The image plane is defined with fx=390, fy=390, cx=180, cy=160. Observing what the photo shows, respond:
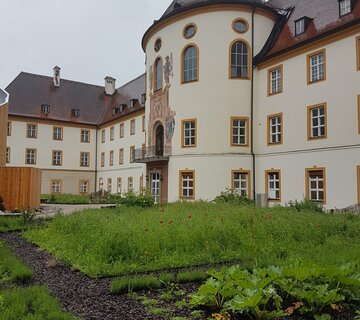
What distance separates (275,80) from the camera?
2295cm

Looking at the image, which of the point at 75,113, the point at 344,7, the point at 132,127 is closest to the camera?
the point at 344,7

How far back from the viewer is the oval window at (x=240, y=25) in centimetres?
2400

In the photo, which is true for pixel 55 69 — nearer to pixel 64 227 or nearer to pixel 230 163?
pixel 230 163

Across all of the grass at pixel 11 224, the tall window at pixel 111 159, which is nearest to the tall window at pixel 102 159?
the tall window at pixel 111 159

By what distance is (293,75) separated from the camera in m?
21.5

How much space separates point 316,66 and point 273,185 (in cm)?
692

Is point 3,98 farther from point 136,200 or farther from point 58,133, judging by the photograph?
point 58,133

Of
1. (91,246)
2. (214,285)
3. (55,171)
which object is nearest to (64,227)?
(91,246)

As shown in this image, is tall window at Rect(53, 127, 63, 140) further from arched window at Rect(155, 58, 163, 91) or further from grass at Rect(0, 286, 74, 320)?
grass at Rect(0, 286, 74, 320)

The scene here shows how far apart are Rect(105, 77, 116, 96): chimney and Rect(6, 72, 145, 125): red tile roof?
590 millimetres

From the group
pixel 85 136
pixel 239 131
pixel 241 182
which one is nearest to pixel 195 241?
pixel 241 182

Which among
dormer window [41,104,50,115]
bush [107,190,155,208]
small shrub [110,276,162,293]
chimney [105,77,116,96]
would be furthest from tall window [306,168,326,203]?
chimney [105,77,116,96]

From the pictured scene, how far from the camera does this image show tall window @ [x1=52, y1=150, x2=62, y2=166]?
44.2m

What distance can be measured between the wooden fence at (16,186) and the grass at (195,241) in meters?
9.75
